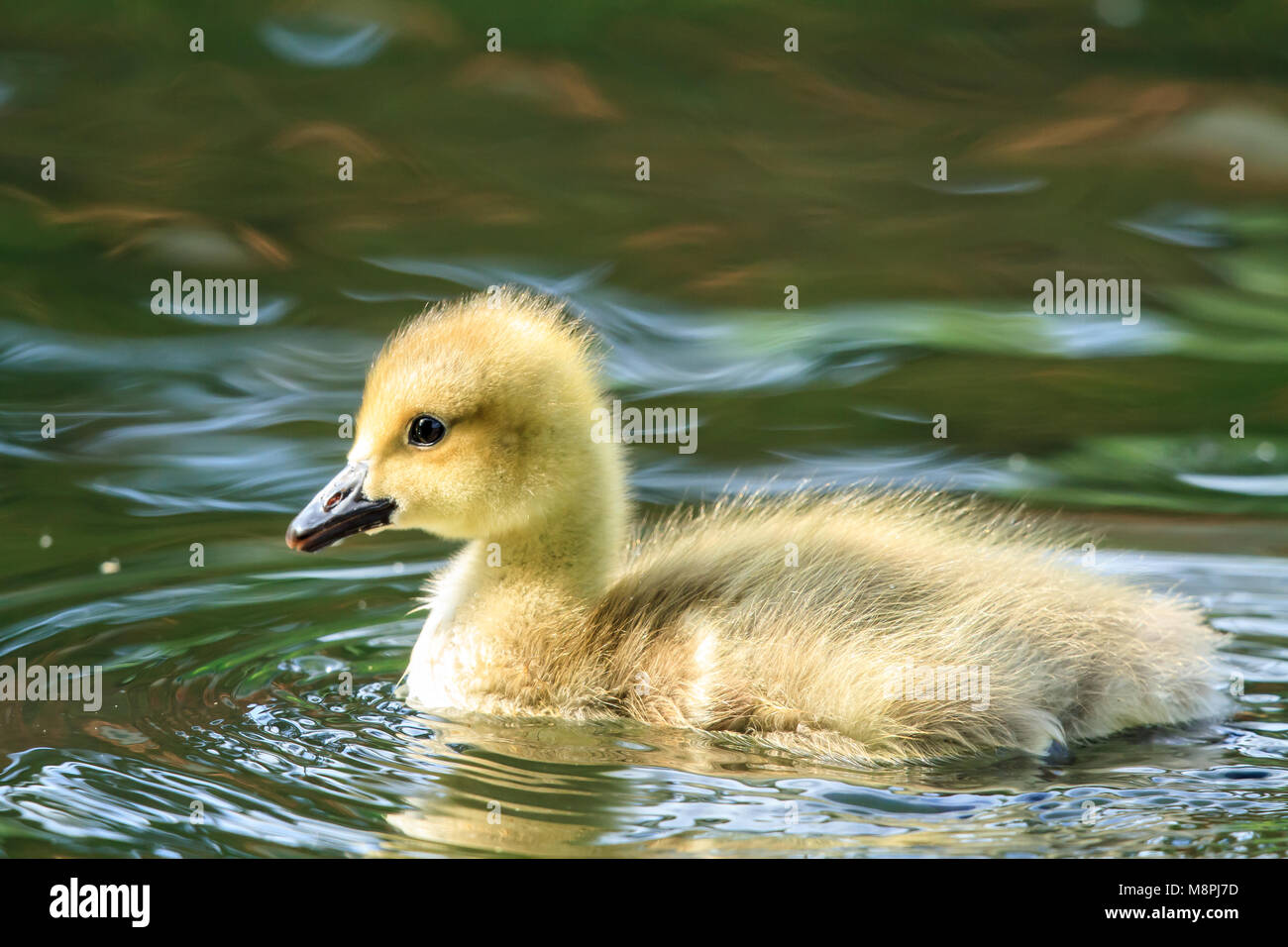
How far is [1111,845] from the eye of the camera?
3881mm

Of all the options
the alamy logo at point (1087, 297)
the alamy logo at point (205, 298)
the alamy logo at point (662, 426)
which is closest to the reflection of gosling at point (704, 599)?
the alamy logo at point (662, 426)

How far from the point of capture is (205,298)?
26.9 feet

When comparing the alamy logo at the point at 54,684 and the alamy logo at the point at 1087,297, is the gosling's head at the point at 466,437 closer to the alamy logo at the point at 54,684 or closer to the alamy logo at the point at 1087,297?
the alamy logo at the point at 54,684

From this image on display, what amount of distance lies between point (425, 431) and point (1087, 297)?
405 centimetres

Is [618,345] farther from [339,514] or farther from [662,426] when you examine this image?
[339,514]

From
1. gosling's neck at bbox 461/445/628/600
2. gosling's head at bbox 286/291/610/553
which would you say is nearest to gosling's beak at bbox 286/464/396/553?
gosling's head at bbox 286/291/610/553

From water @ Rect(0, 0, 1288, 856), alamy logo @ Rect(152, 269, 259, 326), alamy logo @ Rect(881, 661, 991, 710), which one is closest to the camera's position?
water @ Rect(0, 0, 1288, 856)

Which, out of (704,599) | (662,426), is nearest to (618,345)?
(662,426)

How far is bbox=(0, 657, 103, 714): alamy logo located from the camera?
494 centimetres

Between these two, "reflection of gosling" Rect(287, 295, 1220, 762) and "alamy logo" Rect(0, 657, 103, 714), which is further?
"alamy logo" Rect(0, 657, 103, 714)

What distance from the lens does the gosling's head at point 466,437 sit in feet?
16.2

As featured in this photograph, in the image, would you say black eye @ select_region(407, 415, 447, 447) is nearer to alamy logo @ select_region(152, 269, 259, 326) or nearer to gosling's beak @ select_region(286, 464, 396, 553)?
gosling's beak @ select_region(286, 464, 396, 553)

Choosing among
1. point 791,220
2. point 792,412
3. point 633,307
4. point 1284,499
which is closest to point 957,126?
point 791,220

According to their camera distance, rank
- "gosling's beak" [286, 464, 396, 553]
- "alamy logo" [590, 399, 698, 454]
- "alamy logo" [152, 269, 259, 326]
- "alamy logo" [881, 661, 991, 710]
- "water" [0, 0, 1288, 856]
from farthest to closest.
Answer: "alamy logo" [152, 269, 259, 326]
"alamy logo" [590, 399, 698, 454]
"gosling's beak" [286, 464, 396, 553]
"alamy logo" [881, 661, 991, 710]
"water" [0, 0, 1288, 856]
